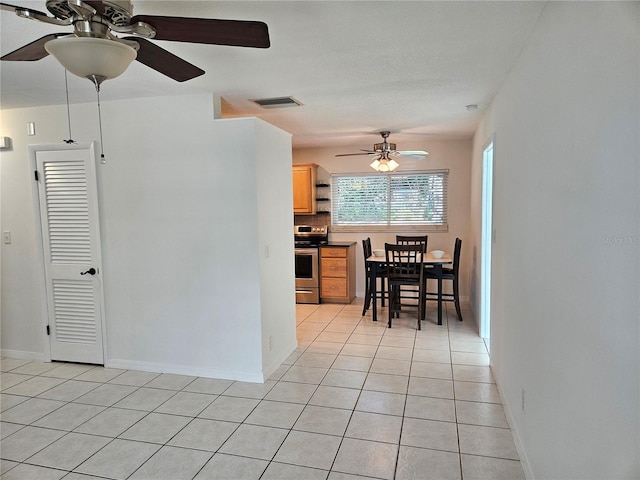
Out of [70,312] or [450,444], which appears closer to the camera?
[450,444]

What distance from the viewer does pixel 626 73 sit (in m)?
1.08

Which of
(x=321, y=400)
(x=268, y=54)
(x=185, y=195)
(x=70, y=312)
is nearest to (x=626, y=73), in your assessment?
(x=268, y=54)

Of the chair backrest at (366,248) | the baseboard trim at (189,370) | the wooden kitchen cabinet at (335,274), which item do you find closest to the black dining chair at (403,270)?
the chair backrest at (366,248)

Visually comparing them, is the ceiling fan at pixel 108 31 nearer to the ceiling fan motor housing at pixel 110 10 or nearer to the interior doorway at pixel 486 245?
the ceiling fan motor housing at pixel 110 10

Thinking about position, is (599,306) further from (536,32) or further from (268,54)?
(268,54)

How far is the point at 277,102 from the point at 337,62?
1088mm

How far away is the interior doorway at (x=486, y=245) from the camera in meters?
4.10

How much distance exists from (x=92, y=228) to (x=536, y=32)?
3711 millimetres

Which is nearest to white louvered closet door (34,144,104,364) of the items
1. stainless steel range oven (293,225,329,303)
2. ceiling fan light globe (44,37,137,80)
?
ceiling fan light globe (44,37,137,80)

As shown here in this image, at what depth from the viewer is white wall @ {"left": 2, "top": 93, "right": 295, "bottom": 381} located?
331 centimetres

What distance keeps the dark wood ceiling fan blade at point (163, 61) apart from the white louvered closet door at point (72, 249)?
2103 mm

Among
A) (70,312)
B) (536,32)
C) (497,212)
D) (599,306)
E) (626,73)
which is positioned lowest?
(70,312)

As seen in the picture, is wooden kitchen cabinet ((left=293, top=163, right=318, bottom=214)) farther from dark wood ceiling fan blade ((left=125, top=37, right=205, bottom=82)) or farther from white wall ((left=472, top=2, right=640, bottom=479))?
dark wood ceiling fan blade ((left=125, top=37, right=205, bottom=82))

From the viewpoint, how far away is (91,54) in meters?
1.38
